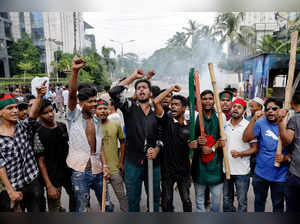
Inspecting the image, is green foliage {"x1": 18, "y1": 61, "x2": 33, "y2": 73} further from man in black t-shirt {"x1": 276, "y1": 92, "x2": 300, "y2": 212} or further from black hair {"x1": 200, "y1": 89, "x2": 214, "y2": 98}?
man in black t-shirt {"x1": 276, "y1": 92, "x2": 300, "y2": 212}

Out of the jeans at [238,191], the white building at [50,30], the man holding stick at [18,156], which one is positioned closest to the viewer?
the man holding stick at [18,156]

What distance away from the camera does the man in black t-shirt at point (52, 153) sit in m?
2.01

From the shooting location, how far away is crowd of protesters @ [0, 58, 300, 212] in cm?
196

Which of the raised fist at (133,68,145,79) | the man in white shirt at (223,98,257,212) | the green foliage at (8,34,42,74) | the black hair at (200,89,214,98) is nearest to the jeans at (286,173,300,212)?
the man in white shirt at (223,98,257,212)

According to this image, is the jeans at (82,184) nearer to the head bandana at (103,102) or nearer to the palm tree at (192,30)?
the head bandana at (103,102)

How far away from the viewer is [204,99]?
219cm

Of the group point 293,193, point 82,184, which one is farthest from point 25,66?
point 293,193

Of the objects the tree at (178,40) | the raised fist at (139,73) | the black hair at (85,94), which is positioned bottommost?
the black hair at (85,94)

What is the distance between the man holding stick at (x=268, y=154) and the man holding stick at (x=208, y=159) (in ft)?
0.95

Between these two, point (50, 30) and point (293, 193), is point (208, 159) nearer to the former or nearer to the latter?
point (293, 193)

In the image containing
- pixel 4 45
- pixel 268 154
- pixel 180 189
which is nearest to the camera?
pixel 268 154

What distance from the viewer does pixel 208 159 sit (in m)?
2.14

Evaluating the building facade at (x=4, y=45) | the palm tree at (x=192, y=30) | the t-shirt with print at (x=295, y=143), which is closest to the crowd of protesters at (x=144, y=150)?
the t-shirt with print at (x=295, y=143)

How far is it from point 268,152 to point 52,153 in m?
1.97
